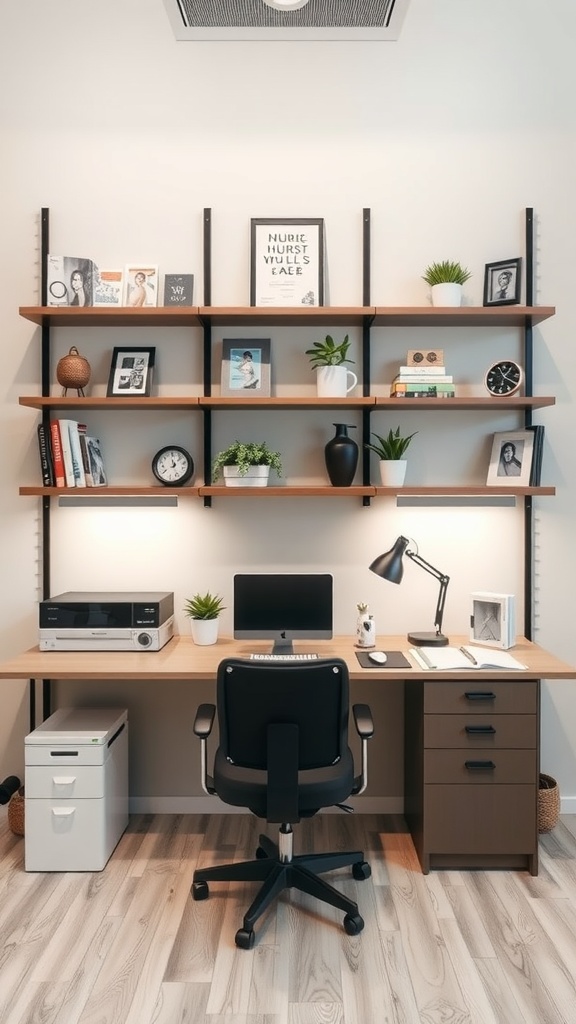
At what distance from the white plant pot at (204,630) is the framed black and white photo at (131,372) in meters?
0.99

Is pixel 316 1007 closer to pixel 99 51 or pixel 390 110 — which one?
pixel 390 110

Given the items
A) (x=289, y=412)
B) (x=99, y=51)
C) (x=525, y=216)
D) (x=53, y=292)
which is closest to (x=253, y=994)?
(x=289, y=412)

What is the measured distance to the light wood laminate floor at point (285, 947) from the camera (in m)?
1.89

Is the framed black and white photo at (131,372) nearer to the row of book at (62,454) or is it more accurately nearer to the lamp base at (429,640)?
the row of book at (62,454)

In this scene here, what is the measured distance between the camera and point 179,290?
9.80 ft

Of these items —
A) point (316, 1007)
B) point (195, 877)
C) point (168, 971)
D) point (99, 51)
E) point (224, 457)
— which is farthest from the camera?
point (99, 51)

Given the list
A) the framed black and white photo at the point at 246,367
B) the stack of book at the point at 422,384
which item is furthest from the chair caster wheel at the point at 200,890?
the stack of book at the point at 422,384

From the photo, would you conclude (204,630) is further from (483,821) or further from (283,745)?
(483,821)

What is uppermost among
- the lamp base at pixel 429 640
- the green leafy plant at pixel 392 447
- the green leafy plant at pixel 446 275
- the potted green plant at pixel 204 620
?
the green leafy plant at pixel 446 275

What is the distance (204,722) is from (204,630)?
1.93ft

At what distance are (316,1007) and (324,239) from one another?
2.78m

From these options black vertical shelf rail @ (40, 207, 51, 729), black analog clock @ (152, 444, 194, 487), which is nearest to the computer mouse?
black analog clock @ (152, 444, 194, 487)

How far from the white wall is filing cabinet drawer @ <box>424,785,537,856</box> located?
25.5 inches

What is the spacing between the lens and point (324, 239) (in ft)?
9.92
